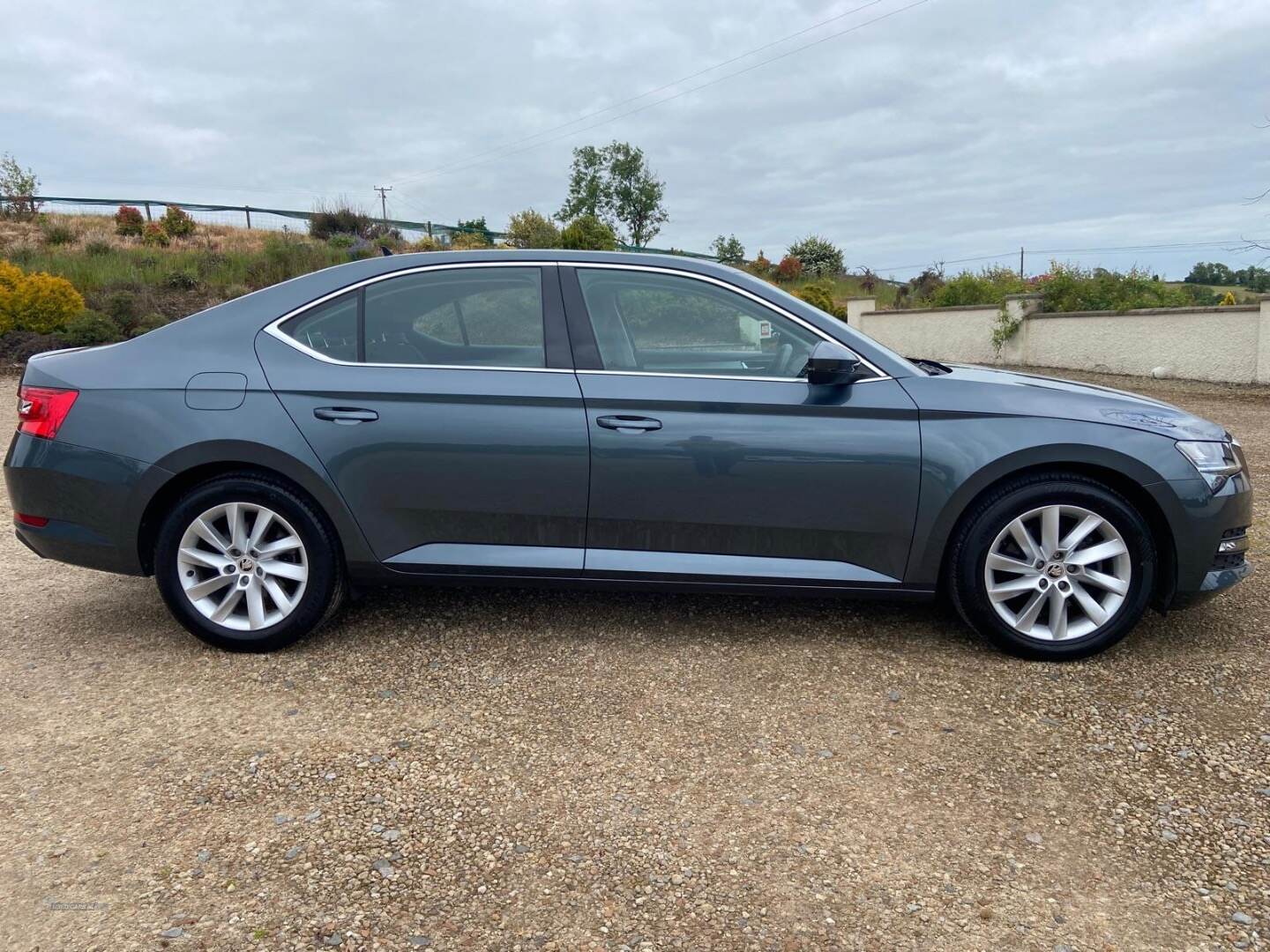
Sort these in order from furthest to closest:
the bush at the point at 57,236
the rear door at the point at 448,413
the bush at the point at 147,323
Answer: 1. the bush at the point at 57,236
2. the bush at the point at 147,323
3. the rear door at the point at 448,413

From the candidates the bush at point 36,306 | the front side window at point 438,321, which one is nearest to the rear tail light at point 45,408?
the front side window at point 438,321

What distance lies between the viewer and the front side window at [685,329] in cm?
355

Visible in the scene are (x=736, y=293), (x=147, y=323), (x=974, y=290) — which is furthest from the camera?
(x=974, y=290)

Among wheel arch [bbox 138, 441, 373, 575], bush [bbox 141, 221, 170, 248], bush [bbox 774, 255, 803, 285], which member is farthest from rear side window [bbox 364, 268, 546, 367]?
bush [bbox 774, 255, 803, 285]

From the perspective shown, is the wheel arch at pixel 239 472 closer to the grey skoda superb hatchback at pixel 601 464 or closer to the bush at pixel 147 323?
the grey skoda superb hatchback at pixel 601 464

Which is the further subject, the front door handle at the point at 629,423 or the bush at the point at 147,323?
the bush at the point at 147,323

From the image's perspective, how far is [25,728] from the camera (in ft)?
10.1

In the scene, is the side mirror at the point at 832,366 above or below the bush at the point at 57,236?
below

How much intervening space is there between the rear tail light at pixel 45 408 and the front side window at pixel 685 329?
2.12m

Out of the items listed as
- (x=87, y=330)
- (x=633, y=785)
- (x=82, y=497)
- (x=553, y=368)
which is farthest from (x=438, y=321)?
(x=87, y=330)

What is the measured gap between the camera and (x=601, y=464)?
11.3ft

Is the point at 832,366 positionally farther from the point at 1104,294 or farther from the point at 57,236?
the point at 57,236

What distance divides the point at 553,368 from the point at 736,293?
2.65 ft

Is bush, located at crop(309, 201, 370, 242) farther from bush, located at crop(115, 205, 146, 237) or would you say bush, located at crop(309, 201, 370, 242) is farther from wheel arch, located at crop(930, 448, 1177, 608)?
wheel arch, located at crop(930, 448, 1177, 608)
